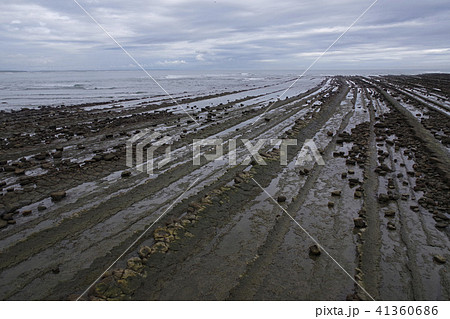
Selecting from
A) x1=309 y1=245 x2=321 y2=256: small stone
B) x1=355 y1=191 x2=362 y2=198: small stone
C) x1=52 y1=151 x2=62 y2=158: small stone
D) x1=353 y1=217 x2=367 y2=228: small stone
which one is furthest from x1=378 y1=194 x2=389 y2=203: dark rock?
x1=52 y1=151 x2=62 y2=158: small stone

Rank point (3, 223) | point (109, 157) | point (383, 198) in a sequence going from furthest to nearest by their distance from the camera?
1. point (109, 157)
2. point (383, 198)
3. point (3, 223)

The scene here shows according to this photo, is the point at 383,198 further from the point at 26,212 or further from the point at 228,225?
the point at 26,212

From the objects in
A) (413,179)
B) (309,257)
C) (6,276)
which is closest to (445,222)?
(413,179)

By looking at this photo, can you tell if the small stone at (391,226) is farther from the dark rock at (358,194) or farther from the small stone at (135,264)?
the small stone at (135,264)

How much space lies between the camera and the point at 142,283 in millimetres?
4586

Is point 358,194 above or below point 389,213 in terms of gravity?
above

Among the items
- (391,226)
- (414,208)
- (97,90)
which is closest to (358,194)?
(414,208)

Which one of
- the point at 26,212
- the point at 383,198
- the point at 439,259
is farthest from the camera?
the point at 383,198

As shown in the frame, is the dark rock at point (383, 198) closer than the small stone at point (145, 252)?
No

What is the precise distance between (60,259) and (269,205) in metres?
4.60

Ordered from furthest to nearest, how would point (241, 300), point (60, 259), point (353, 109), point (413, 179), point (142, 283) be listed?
1. point (353, 109)
2. point (413, 179)
3. point (60, 259)
4. point (142, 283)
5. point (241, 300)

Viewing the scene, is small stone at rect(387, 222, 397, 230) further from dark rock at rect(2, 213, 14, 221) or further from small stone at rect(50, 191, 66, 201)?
dark rock at rect(2, 213, 14, 221)

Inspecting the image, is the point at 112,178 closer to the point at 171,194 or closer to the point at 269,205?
the point at 171,194

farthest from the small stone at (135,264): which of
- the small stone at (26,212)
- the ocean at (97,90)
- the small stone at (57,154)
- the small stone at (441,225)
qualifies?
the ocean at (97,90)
